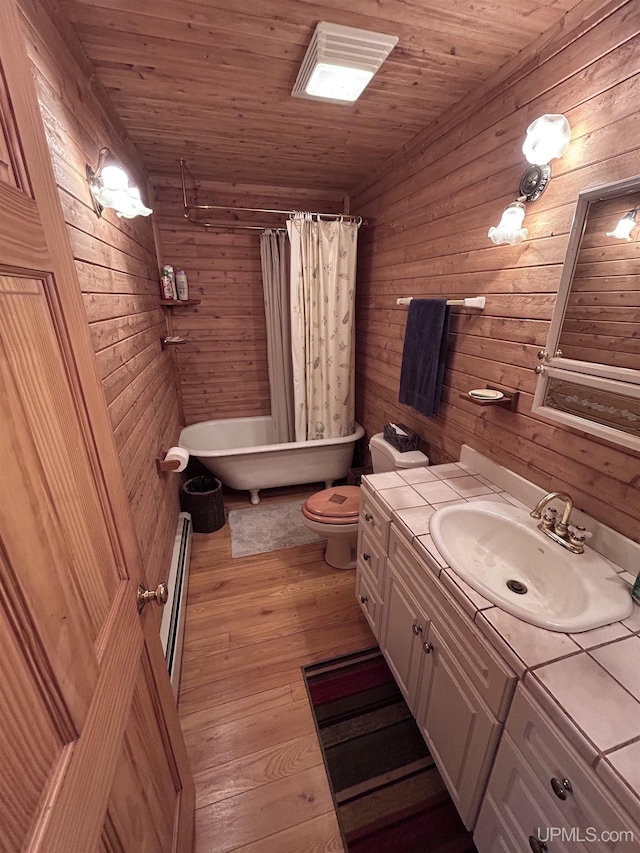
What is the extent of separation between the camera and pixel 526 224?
131 centimetres

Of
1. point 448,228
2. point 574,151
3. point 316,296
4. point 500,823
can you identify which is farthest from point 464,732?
point 316,296

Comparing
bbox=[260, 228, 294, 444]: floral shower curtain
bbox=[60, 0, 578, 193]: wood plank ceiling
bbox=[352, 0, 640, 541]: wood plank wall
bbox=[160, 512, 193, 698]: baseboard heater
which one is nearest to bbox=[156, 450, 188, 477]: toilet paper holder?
bbox=[160, 512, 193, 698]: baseboard heater

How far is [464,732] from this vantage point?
1.02 m

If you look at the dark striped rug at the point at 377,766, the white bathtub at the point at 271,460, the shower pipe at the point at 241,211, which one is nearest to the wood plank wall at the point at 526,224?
the shower pipe at the point at 241,211

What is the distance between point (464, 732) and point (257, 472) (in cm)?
206

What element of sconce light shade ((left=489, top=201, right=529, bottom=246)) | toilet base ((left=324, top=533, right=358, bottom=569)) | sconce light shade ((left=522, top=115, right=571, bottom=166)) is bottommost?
toilet base ((left=324, top=533, right=358, bottom=569))

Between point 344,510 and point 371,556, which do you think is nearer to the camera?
point 371,556

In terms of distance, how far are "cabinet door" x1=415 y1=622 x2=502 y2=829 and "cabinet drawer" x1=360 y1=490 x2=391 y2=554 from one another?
0.39 metres

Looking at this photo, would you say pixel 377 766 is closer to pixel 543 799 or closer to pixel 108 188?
pixel 543 799

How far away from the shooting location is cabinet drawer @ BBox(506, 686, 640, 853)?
0.61 metres

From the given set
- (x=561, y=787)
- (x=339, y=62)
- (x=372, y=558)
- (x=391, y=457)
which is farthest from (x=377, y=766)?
(x=339, y=62)

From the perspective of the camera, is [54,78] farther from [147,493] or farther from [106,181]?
[147,493]

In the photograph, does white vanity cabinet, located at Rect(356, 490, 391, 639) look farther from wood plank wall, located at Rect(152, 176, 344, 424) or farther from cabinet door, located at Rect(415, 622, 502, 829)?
wood plank wall, located at Rect(152, 176, 344, 424)

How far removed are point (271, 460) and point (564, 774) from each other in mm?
2283
